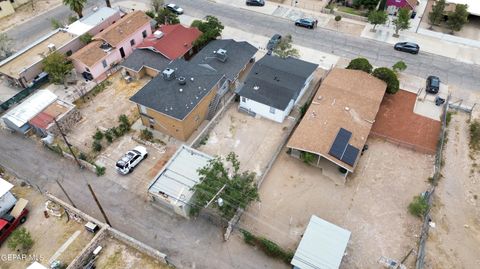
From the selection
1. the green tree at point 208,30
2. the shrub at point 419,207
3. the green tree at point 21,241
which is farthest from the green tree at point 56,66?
the shrub at point 419,207

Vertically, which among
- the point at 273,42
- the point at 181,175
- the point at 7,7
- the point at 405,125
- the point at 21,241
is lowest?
the point at 21,241

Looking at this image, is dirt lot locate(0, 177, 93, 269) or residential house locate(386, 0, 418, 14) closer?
dirt lot locate(0, 177, 93, 269)

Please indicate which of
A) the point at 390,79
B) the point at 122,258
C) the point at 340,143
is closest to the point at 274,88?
the point at 340,143

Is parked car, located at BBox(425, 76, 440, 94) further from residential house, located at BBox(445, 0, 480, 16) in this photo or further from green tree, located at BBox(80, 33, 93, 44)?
green tree, located at BBox(80, 33, 93, 44)

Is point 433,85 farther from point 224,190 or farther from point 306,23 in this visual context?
point 224,190

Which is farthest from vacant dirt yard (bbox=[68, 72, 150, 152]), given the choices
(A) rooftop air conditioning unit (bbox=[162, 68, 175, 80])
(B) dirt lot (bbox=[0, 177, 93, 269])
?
(B) dirt lot (bbox=[0, 177, 93, 269])

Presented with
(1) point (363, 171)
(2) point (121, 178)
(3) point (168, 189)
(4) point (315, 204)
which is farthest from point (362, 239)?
(2) point (121, 178)
